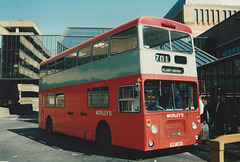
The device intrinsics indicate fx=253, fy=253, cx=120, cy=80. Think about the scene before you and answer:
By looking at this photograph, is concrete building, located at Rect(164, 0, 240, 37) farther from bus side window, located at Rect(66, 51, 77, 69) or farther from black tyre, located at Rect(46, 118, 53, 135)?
bus side window, located at Rect(66, 51, 77, 69)

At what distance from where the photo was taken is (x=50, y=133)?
1391 centimetres

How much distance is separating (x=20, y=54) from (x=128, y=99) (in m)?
48.5

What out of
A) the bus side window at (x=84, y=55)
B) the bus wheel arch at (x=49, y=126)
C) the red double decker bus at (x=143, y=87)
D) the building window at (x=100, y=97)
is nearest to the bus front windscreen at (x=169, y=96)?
the red double decker bus at (x=143, y=87)

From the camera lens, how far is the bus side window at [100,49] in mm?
8891

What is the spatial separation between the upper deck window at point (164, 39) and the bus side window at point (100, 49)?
181 cm

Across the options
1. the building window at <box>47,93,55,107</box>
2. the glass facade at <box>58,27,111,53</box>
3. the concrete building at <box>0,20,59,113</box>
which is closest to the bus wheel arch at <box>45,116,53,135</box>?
the building window at <box>47,93,55,107</box>

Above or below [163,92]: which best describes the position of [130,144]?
below

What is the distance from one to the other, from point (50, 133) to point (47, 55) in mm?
45428

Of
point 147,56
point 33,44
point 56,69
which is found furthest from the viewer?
point 33,44

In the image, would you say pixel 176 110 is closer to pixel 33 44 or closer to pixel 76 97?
pixel 76 97

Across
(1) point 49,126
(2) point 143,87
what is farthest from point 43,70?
(2) point 143,87

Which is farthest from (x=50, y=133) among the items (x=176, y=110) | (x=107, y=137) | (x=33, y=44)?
(x=33, y=44)

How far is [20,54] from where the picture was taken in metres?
51.1

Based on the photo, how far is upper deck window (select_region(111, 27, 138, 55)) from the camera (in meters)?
7.50
